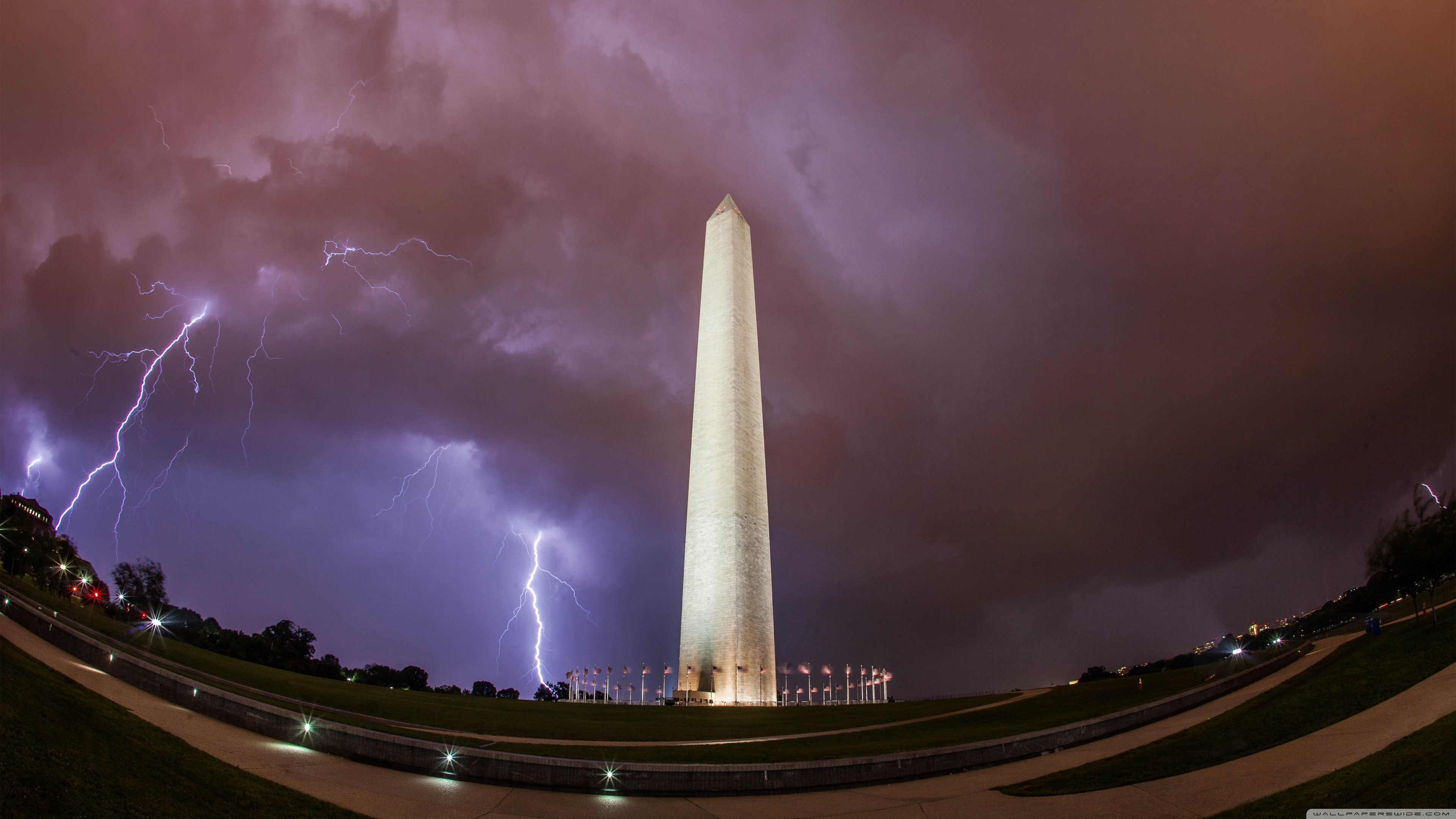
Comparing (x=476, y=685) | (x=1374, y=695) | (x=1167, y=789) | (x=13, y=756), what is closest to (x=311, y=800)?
(x=13, y=756)

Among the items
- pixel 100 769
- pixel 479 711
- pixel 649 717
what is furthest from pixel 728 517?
pixel 100 769

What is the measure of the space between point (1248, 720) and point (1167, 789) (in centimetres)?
454

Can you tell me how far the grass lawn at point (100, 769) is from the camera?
194 inches

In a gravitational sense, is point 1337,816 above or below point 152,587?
below

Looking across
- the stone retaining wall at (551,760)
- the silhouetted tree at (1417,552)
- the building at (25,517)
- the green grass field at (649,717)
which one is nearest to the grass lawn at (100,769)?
the stone retaining wall at (551,760)

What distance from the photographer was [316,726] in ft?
31.1

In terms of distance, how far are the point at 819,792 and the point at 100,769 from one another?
7.34 meters

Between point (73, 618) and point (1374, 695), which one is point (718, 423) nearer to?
point (73, 618)

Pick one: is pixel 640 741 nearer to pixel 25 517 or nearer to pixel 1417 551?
pixel 1417 551

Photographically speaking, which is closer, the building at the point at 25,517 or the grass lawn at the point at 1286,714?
the grass lawn at the point at 1286,714

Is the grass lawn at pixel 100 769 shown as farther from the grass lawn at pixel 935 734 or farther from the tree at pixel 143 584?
the tree at pixel 143 584

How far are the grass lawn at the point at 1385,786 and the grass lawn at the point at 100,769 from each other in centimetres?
867

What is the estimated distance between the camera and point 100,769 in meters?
5.68

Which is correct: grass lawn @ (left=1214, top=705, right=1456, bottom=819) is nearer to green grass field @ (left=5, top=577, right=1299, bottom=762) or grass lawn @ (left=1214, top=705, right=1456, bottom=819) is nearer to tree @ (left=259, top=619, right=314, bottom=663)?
green grass field @ (left=5, top=577, right=1299, bottom=762)
